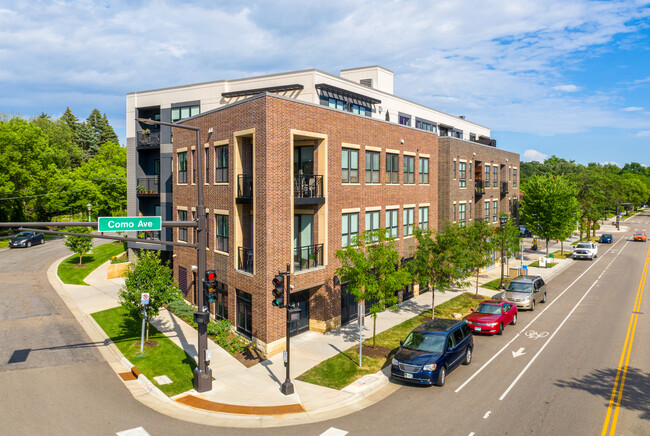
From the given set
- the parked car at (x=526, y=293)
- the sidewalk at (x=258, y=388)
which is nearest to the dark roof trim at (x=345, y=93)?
the sidewalk at (x=258, y=388)

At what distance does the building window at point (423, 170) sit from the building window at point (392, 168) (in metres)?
3.25

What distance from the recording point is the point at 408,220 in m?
30.2

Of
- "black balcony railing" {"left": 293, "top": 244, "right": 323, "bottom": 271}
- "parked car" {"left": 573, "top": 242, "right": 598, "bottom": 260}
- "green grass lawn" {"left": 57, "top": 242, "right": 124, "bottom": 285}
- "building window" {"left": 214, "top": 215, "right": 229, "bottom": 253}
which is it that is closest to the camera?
"black balcony railing" {"left": 293, "top": 244, "right": 323, "bottom": 271}

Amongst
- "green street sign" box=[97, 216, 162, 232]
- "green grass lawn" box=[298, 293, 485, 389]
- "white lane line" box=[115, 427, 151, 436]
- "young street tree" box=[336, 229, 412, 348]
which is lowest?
"green grass lawn" box=[298, 293, 485, 389]

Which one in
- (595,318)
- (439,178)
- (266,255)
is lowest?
(595,318)

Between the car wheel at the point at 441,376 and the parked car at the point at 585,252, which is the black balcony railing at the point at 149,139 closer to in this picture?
the car wheel at the point at 441,376

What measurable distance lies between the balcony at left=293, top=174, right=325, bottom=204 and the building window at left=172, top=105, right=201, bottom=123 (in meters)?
15.6

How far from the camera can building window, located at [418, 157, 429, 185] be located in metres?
31.3

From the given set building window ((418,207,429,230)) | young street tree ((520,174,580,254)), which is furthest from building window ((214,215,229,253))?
young street tree ((520,174,580,254))

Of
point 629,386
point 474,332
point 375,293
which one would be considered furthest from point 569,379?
point 375,293

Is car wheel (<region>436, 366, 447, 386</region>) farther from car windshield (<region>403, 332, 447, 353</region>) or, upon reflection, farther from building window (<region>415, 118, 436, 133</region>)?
building window (<region>415, 118, 436, 133</region>)

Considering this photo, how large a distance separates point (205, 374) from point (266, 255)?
224 inches

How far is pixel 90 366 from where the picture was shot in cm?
1778

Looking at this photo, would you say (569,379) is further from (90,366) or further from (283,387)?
(90,366)
